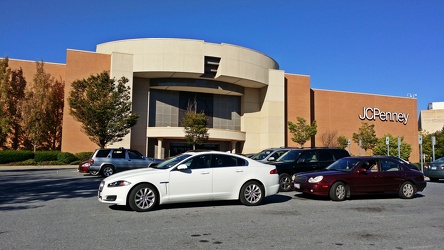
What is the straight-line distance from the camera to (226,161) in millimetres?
10180

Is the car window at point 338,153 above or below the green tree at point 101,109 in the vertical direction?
below

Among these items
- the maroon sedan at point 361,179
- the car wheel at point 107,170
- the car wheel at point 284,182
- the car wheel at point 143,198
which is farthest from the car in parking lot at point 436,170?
the car wheel at point 107,170

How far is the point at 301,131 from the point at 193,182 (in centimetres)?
3525

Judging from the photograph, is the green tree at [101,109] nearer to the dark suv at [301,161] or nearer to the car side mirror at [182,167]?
the dark suv at [301,161]

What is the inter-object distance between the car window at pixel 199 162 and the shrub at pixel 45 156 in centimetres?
2708

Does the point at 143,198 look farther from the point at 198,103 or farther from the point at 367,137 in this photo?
the point at 367,137

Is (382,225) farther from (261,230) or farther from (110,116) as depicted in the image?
(110,116)

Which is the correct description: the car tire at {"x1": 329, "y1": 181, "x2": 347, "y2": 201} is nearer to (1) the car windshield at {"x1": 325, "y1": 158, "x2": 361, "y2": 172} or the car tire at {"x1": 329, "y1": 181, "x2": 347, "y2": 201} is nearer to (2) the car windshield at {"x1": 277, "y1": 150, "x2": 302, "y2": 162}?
(1) the car windshield at {"x1": 325, "y1": 158, "x2": 361, "y2": 172}

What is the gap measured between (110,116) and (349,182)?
19.3 m

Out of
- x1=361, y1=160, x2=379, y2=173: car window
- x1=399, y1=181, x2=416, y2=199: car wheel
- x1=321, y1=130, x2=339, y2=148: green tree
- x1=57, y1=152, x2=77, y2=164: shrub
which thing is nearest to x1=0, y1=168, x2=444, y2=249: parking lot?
x1=399, y1=181, x2=416, y2=199: car wheel

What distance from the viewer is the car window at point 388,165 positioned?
12398 mm

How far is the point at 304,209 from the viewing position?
9.87m

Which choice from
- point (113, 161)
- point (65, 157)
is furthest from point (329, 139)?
point (113, 161)

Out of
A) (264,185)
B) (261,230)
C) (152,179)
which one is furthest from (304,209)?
(152,179)
